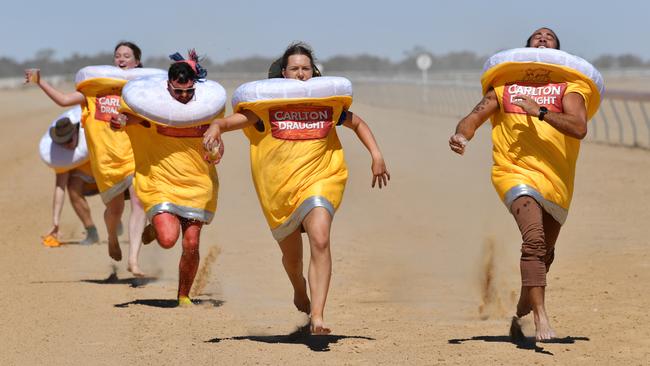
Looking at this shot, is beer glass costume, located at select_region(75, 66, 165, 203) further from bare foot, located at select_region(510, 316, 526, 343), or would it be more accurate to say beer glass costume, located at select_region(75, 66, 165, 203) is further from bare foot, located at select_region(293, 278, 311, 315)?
bare foot, located at select_region(510, 316, 526, 343)

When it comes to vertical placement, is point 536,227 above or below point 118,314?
above

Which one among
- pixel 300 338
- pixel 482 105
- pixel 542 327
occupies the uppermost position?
pixel 482 105

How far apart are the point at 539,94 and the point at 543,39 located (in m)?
0.50

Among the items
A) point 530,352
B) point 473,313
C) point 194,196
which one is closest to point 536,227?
point 530,352

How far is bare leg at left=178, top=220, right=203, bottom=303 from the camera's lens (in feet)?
36.1

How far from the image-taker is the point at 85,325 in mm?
10086

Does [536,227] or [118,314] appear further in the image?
[118,314]

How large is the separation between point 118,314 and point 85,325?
2.00 feet

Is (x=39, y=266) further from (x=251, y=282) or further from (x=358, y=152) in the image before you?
(x=358, y=152)

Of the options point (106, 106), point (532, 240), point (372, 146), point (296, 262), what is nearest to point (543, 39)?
point (372, 146)

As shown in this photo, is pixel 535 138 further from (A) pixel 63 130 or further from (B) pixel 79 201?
(A) pixel 63 130

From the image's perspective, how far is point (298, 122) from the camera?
9203 mm

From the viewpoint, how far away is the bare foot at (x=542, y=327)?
352 inches

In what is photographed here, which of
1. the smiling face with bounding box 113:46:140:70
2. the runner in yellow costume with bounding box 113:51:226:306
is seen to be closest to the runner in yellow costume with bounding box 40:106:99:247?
the smiling face with bounding box 113:46:140:70
